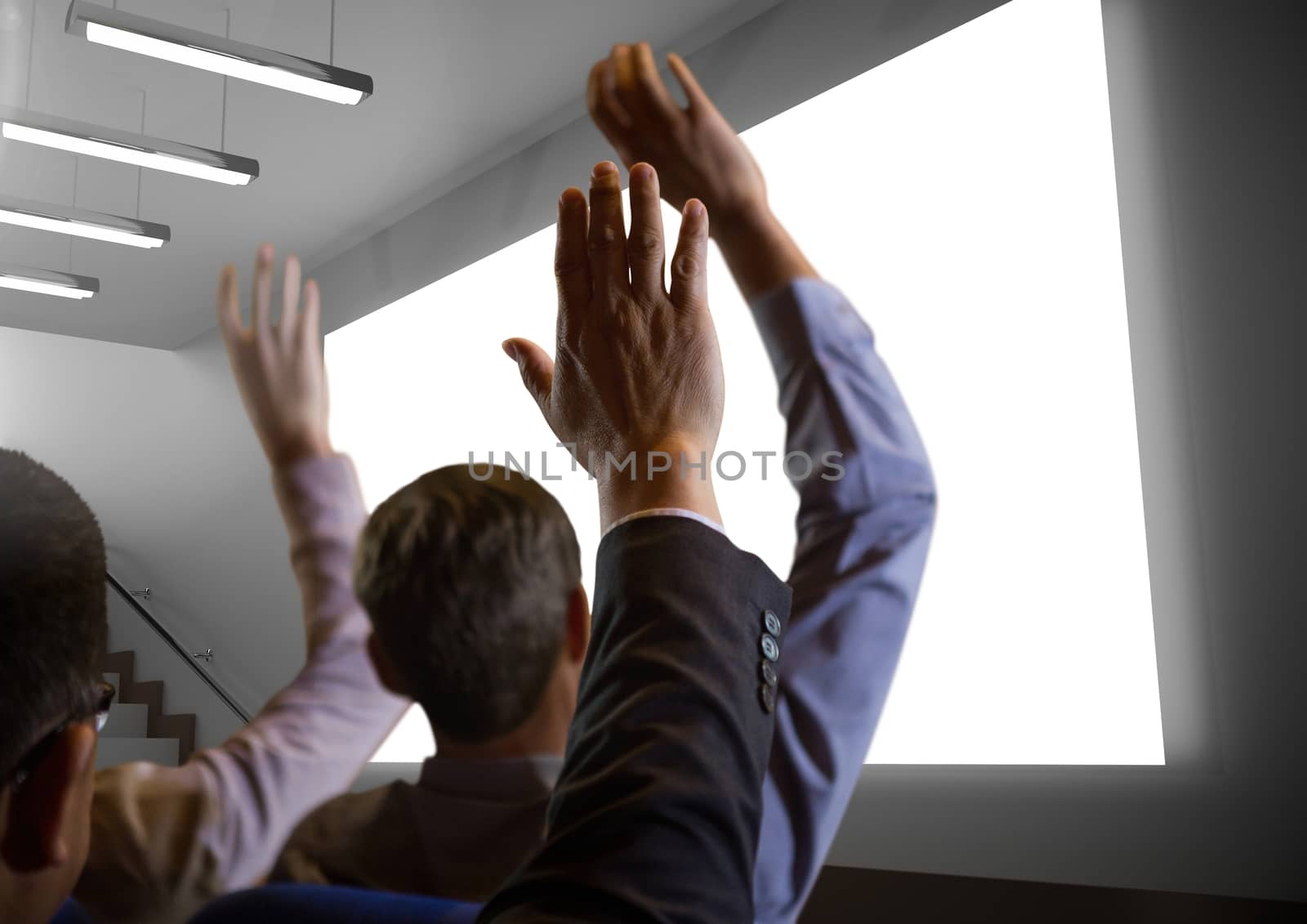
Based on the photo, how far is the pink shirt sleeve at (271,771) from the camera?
1.34 ft

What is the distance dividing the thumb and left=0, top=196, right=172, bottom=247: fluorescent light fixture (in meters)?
0.20

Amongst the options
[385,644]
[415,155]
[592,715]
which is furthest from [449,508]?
[415,155]

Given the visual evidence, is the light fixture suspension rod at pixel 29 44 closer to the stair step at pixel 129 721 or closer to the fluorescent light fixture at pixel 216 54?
the fluorescent light fixture at pixel 216 54

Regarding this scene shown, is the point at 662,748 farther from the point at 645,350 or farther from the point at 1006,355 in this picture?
the point at 1006,355

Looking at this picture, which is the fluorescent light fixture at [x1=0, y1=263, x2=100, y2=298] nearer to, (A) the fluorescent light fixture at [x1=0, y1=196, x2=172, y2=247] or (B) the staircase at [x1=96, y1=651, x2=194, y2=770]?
(A) the fluorescent light fixture at [x1=0, y1=196, x2=172, y2=247]

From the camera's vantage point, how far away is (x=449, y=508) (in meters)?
0.49

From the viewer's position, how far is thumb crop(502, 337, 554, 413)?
1.85 feet

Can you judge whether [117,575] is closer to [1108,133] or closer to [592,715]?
[592,715]

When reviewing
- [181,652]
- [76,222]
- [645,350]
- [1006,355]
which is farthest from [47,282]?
[1006,355]

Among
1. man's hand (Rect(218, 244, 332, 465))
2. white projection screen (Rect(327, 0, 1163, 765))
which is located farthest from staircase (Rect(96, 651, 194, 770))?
white projection screen (Rect(327, 0, 1163, 765))

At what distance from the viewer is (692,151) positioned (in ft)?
2.24

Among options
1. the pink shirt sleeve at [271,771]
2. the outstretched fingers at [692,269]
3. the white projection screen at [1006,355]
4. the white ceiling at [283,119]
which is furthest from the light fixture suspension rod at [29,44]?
the white projection screen at [1006,355]

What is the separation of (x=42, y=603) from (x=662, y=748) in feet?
0.73

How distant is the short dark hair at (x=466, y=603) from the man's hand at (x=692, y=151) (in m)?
0.29
